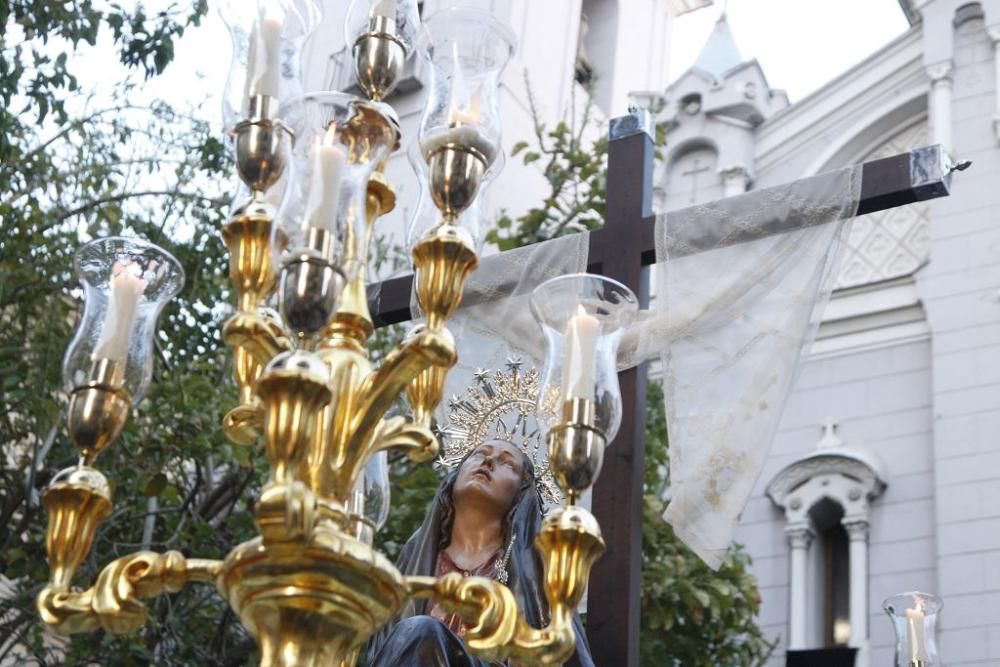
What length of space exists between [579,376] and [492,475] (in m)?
1.91

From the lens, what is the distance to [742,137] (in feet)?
47.9

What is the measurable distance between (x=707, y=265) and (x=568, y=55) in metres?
12.2

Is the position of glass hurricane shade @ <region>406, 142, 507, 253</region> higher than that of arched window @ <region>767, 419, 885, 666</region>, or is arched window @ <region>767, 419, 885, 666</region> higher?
arched window @ <region>767, 419, 885, 666</region>

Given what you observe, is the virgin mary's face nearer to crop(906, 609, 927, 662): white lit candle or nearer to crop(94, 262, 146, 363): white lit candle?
crop(906, 609, 927, 662): white lit candle

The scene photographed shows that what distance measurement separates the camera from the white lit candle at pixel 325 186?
10.6 feet

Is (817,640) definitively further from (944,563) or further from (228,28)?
(228,28)

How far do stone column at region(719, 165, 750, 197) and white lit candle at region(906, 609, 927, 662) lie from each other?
30.2ft

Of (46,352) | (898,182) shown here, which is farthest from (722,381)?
(46,352)

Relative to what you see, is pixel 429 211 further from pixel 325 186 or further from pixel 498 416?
pixel 498 416

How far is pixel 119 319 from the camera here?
355 centimetres

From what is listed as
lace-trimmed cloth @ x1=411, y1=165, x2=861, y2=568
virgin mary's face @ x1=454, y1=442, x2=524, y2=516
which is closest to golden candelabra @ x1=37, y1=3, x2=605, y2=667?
virgin mary's face @ x1=454, y1=442, x2=524, y2=516

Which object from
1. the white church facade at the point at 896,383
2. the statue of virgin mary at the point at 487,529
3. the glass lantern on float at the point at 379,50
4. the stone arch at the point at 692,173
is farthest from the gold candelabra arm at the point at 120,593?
the stone arch at the point at 692,173

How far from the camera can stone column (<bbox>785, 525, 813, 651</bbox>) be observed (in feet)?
40.2

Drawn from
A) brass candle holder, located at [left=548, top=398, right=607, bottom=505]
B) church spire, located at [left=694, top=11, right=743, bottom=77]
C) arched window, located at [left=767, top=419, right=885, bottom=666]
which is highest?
church spire, located at [left=694, top=11, right=743, bottom=77]
